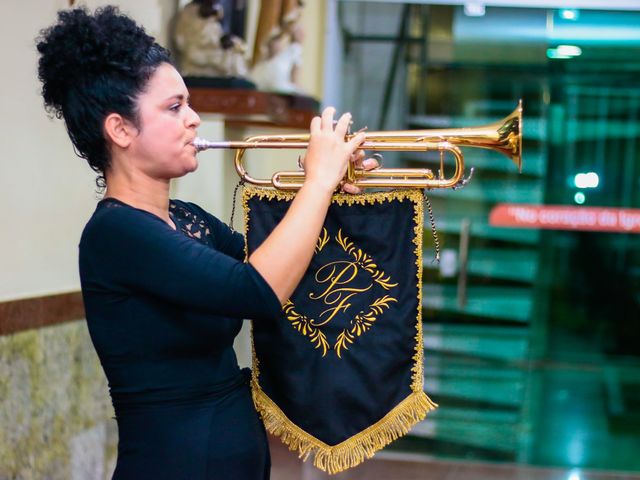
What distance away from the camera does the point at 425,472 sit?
368cm

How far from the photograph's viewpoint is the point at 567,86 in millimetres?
4844

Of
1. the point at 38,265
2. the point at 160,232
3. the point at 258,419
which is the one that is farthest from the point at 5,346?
the point at 160,232

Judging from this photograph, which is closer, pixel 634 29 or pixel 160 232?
pixel 160 232

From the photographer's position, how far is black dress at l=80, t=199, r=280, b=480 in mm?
1195

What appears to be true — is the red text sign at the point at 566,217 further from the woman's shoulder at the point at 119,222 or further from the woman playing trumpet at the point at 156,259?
the woman's shoulder at the point at 119,222

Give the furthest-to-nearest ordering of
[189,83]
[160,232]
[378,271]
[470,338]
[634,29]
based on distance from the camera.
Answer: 1. [470,338]
2. [634,29]
3. [189,83]
4. [378,271]
5. [160,232]

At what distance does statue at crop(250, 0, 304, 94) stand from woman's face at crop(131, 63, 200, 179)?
2193 millimetres

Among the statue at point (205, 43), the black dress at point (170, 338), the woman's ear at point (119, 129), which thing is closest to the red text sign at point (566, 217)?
the statue at point (205, 43)

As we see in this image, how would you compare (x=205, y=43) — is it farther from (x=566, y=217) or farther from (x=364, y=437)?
(x=566, y=217)

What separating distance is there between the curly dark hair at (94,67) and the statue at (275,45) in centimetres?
220

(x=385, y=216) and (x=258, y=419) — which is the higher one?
(x=385, y=216)

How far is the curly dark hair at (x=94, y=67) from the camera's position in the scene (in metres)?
1.27

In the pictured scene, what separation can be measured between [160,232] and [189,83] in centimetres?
200

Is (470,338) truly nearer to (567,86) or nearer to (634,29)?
(567,86)
